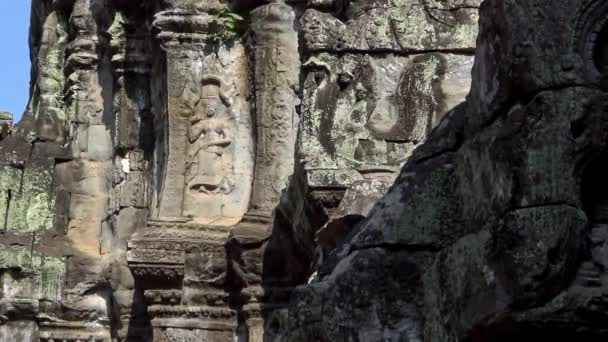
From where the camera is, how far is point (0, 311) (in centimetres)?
1395

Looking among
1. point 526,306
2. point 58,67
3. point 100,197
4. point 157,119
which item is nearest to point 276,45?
point 157,119

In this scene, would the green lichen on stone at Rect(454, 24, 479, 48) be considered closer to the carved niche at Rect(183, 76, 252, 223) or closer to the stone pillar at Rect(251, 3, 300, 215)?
the stone pillar at Rect(251, 3, 300, 215)

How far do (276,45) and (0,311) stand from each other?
374cm

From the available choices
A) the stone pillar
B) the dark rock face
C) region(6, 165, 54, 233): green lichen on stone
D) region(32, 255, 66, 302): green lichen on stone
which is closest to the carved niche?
the stone pillar

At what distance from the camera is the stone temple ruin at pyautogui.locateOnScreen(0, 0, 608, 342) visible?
4.28 metres

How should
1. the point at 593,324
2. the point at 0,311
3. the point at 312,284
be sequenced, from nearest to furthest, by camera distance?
1. the point at 593,324
2. the point at 312,284
3. the point at 0,311

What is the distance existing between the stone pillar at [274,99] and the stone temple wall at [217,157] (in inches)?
0.5

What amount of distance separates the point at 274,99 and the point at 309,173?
3.79 meters

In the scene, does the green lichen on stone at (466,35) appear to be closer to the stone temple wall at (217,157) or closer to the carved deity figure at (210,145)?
the stone temple wall at (217,157)

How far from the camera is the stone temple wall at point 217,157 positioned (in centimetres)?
779

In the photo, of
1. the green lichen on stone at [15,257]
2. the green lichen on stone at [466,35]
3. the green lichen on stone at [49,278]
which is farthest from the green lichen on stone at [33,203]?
the green lichen on stone at [466,35]

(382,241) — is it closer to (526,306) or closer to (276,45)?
(526,306)

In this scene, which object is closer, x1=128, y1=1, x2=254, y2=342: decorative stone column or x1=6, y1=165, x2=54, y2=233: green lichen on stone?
x1=128, y1=1, x2=254, y2=342: decorative stone column

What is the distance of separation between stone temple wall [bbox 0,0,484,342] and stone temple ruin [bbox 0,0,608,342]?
0.04 ft
